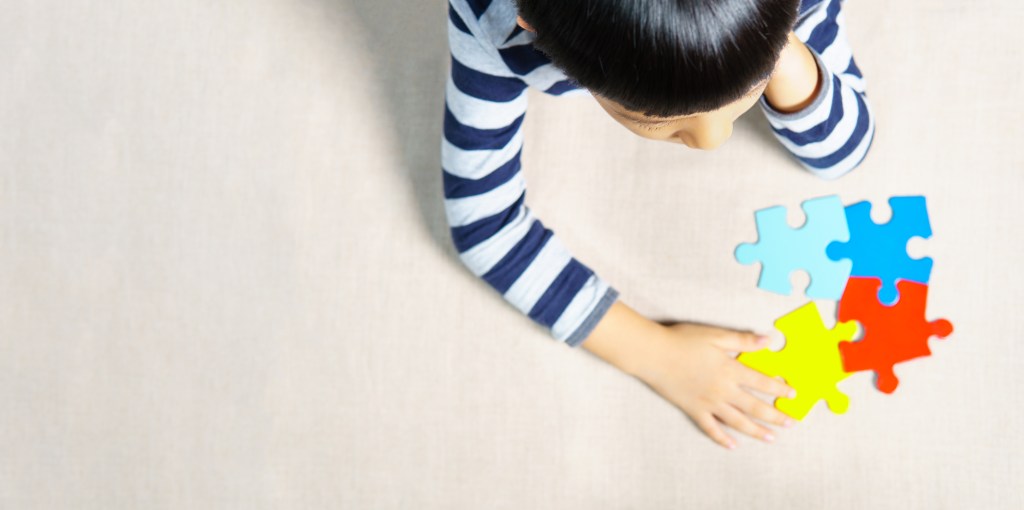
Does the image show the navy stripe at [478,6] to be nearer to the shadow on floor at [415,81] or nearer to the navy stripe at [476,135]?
the navy stripe at [476,135]

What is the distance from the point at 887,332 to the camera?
0.87 m

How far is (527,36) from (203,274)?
1.71 ft

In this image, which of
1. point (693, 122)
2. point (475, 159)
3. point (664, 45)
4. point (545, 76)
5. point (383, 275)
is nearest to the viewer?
point (664, 45)

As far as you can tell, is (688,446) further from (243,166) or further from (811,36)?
(243,166)

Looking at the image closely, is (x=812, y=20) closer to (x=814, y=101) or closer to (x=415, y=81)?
(x=814, y=101)

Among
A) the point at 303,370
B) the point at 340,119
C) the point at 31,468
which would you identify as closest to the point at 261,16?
the point at 340,119

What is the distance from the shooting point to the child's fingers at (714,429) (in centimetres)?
88

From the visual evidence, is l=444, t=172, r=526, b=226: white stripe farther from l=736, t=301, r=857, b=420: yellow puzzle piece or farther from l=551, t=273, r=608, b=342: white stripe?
l=736, t=301, r=857, b=420: yellow puzzle piece

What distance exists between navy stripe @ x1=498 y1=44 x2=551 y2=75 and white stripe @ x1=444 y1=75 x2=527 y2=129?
0.08 meters

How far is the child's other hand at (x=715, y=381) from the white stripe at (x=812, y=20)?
30 centimetres

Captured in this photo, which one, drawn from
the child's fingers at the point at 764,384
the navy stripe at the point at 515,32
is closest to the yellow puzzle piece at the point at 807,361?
the child's fingers at the point at 764,384

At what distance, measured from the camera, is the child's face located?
554mm

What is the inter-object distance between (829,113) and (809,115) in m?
0.03

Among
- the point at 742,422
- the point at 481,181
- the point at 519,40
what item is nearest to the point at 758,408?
the point at 742,422
